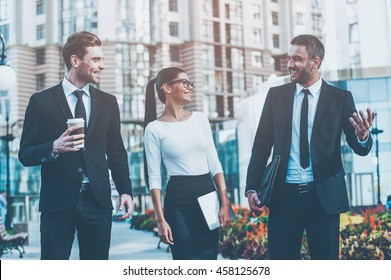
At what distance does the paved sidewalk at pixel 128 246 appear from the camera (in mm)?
5098

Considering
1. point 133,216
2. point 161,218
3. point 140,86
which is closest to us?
point 161,218

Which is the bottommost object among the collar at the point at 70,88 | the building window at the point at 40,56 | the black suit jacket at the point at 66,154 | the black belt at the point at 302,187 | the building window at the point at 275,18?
the black belt at the point at 302,187

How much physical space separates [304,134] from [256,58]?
1309mm

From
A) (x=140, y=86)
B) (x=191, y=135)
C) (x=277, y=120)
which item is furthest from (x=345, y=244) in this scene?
(x=140, y=86)

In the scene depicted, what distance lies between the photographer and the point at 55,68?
207 inches

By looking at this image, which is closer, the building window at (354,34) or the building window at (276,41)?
the building window at (276,41)

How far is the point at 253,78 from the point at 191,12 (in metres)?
0.81

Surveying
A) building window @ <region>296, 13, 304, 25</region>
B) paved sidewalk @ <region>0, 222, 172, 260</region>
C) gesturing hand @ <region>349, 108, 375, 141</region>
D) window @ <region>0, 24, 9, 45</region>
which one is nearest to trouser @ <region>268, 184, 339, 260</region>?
gesturing hand @ <region>349, 108, 375, 141</region>

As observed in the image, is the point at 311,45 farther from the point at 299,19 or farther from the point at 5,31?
the point at 5,31

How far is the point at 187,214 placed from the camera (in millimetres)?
4520

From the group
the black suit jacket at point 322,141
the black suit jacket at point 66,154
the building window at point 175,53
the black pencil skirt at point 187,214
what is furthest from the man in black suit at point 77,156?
the black suit jacket at point 322,141

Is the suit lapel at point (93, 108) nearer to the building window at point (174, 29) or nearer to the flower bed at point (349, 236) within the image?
the building window at point (174, 29)
